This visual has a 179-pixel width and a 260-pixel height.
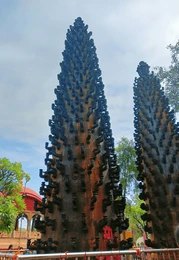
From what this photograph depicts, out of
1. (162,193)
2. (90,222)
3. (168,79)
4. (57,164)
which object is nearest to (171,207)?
(162,193)

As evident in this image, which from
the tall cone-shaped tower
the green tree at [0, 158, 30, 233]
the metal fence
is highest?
the green tree at [0, 158, 30, 233]

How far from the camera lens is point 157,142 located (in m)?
9.34

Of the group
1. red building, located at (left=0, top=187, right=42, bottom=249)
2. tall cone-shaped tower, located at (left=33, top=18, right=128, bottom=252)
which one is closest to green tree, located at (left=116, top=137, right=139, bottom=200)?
red building, located at (left=0, top=187, right=42, bottom=249)

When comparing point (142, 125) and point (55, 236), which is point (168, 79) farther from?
point (55, 236)

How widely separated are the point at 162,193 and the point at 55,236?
3.83 metres

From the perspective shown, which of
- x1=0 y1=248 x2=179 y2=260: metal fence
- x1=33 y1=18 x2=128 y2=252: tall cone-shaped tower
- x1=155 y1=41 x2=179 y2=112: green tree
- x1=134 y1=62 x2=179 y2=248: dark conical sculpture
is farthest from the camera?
x1=155 y1=41 x2=179 y2=112: green tree

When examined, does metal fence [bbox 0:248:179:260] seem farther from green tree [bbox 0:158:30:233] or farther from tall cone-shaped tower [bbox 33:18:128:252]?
green tree [bbox 0:158:30:233]

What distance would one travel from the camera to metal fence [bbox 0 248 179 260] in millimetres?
3544

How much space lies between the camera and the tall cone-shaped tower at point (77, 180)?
5.51 m

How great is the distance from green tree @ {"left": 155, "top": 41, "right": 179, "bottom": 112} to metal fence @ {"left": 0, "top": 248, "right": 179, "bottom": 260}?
509 inches

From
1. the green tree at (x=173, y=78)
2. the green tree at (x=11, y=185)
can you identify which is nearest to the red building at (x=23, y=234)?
the green tree at (x=11, y=185)

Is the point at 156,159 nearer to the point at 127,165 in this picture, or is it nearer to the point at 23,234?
the point at 127,165

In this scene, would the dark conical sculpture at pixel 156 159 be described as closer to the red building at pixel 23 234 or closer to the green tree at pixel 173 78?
the green tree at pixel 173 78

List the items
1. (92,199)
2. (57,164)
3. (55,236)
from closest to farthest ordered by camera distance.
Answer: (55,236)
(92,199)
(57,164)
